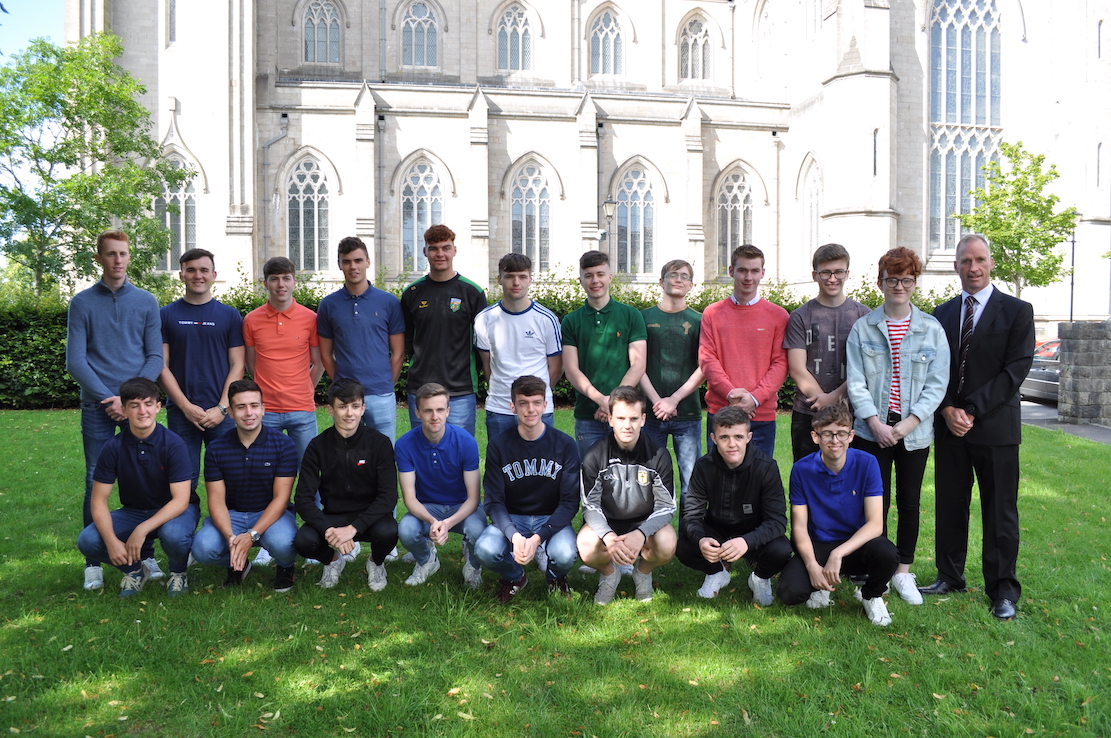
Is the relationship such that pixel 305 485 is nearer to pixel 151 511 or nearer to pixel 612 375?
pixel 151 511

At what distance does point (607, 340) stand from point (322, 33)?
97.4ft

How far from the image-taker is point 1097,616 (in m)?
4.26

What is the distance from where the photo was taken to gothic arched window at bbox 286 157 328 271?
26.0 meters

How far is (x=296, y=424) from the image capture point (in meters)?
5.34

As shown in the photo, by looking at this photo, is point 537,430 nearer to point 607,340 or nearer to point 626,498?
point 626,498

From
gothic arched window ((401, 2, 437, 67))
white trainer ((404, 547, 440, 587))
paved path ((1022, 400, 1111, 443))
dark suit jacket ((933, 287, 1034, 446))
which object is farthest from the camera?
gothic arched window ((401, 2, 437, 67))

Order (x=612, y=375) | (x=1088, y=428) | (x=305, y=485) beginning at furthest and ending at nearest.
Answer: (x=1088, y=428)
(x=612, y=375)
(x=305, y=485)

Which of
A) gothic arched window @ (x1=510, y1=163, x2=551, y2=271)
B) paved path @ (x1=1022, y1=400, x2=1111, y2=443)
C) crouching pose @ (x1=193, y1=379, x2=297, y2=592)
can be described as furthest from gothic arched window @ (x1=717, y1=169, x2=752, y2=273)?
crouching pose @ (x1=193, y1=379, x2=297, y2=592)

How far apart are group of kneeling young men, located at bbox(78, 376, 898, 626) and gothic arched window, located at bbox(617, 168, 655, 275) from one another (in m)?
23.7

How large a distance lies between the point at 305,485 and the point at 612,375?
2188 millimetres

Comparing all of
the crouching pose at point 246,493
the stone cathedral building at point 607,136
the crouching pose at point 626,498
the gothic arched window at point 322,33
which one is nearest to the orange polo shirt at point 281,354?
the crouching pose at point 246,493

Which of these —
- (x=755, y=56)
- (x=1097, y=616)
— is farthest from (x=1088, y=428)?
(x=755, y=56)

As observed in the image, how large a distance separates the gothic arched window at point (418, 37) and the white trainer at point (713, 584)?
3017cm

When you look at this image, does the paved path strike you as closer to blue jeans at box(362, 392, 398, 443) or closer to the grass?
the grass
